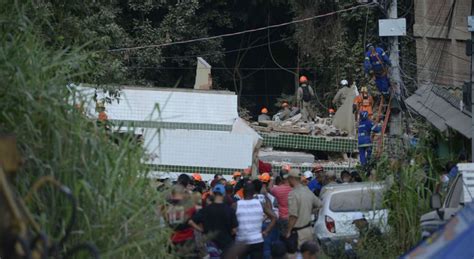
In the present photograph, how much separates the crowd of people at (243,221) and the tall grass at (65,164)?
531 millimetres

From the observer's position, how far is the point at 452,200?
14.0 meters

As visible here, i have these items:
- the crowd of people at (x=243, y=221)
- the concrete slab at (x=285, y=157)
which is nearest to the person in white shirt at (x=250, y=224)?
the crowd of people at (x=243, y=221)

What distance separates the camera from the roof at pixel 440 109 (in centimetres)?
1967

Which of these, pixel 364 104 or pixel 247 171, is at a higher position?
pixel 364 104

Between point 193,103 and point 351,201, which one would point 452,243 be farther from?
point 193,103

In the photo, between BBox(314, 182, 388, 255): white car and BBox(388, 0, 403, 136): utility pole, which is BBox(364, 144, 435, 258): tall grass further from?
BBox(388, 0, 403, 136): utility pole

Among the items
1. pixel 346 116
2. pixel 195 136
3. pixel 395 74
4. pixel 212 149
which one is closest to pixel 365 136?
pixel 395 74

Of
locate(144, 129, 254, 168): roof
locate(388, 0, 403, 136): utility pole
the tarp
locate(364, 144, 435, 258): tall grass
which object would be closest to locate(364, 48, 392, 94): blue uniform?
locate(388, 0, 403, 136): utility pole

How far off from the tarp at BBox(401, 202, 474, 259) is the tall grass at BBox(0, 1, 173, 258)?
8.71 feet

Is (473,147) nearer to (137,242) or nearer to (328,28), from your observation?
(137,242)

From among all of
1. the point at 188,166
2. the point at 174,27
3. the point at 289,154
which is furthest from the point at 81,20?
the point at 174,27

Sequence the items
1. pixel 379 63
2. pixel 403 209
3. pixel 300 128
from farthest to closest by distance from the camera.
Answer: pixel 300 128
pixel 379 63
pixel 403 209

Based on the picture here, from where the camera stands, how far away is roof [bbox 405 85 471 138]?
19.7 metres

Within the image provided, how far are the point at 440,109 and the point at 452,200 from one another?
25.7ft
